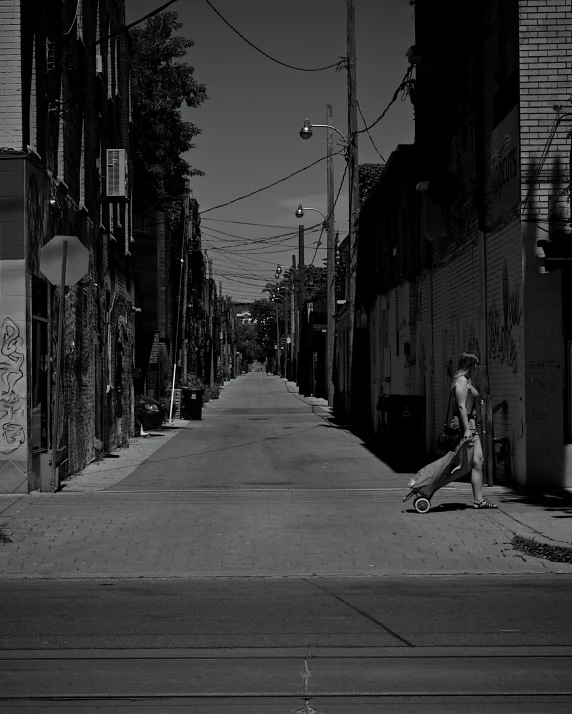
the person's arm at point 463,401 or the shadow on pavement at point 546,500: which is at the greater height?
the person's arm at point 463,401

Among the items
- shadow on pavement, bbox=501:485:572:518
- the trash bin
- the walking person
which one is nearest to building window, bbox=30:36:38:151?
the walking person

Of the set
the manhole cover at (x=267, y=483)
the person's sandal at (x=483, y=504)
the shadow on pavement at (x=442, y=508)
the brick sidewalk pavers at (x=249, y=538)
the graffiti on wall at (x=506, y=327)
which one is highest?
the graffiti on wall at (x=506, y=327)

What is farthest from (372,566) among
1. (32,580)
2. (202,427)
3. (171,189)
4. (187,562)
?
(171,189)

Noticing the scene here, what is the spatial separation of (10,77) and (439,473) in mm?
7620

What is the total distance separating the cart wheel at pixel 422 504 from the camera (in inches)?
492

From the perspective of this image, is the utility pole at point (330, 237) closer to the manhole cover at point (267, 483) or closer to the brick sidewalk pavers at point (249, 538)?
the manhole cover at point (267, 483)

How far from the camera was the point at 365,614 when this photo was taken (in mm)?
7566

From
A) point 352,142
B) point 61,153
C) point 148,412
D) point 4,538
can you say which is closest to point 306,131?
point 352,142

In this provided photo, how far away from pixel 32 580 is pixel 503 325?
8.49 meters

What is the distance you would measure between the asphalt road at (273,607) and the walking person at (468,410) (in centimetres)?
45

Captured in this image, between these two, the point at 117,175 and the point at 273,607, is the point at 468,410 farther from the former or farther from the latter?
the point at 117,175

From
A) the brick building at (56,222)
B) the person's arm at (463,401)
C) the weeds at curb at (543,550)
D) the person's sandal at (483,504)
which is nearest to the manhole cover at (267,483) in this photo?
the brick building at (56,222)

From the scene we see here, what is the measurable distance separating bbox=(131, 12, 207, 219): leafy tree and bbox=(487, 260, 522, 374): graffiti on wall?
2028 centimetres

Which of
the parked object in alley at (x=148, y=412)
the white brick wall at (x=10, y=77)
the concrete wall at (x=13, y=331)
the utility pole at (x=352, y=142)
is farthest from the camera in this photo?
the utility pole at (x=352, y=142)
